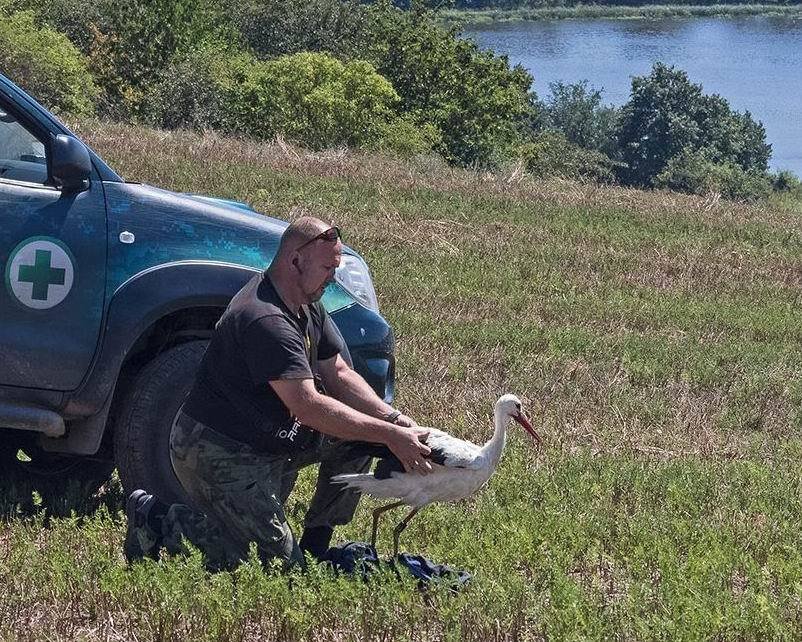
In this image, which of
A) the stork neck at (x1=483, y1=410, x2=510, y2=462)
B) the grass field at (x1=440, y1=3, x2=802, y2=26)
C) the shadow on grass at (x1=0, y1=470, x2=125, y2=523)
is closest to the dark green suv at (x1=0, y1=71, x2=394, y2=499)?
the shadow on grass at (x1=0, y1=470, x2=125, y2=523)

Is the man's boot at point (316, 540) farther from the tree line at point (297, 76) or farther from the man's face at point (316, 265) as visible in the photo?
the tree line at point (297, 76)

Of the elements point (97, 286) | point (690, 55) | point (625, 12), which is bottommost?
point (625, 12)

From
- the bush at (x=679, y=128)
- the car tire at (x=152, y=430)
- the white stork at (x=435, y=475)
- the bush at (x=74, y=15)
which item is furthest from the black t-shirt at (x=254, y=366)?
the bush at (x=679, y=128)

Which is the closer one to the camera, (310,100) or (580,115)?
(310,100)

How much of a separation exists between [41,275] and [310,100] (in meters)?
45.4

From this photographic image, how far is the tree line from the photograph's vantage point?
159 feet

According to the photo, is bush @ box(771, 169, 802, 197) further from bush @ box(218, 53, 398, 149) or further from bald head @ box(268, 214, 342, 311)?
bald head @ box(268, 214, 342, 311)

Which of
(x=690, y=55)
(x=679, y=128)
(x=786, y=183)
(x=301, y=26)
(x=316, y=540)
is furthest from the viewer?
(x=690, y=55)

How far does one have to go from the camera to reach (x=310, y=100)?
51.0m

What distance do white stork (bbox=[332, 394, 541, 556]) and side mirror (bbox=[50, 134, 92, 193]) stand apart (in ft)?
6.17

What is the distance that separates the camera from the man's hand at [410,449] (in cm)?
530

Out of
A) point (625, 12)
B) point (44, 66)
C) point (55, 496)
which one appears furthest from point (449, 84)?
point (625, 12)

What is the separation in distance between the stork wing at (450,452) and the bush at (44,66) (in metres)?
35.5

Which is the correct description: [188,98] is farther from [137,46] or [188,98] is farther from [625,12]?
[625,12]
